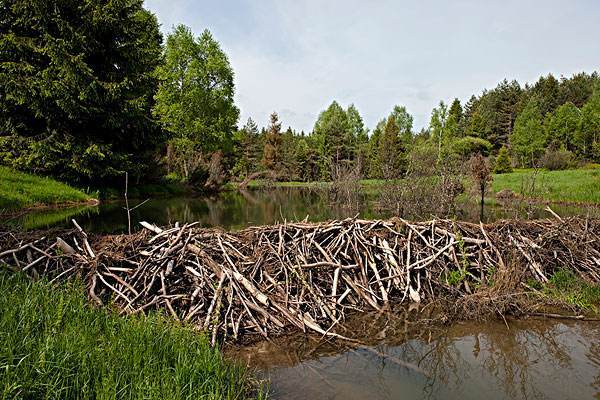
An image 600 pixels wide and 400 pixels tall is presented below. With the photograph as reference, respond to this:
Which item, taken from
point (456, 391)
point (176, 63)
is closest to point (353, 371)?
point (456, 391)

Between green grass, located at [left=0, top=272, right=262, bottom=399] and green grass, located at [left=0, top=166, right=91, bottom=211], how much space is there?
14086 millimetres

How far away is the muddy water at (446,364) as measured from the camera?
11.8 ft

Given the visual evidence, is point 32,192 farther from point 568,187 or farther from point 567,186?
point 567,186

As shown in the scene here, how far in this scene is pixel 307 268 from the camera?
219 inches

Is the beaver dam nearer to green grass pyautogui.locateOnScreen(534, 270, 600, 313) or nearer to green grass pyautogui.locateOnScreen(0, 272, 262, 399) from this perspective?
green grass pyautogui.locateOnScreen(534, 270, 600, 313)

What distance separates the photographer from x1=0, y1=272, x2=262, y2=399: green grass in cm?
257

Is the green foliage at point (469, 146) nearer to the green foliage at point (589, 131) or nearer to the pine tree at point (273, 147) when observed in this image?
the green foliage at point (589, 131)

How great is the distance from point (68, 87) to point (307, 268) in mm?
19058

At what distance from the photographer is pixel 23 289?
4.12 metres

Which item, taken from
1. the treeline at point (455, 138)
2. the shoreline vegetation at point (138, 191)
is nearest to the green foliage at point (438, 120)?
the treeline at point (455, 138)

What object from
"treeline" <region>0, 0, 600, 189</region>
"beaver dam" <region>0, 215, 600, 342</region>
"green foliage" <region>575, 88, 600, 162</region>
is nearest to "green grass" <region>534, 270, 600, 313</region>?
"beaver dam" <region>0, 215, 600, 342</region>

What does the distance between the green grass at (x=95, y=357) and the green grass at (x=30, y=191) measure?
14086mm

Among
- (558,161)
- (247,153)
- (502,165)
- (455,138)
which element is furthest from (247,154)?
(558,161)

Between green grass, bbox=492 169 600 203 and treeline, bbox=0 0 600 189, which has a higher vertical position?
treeline, bbox=0 0 600 189
